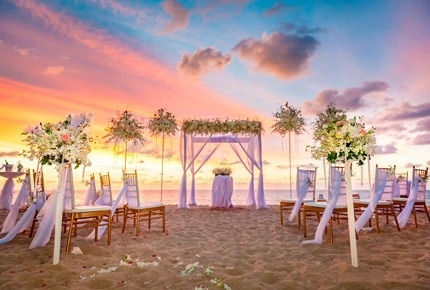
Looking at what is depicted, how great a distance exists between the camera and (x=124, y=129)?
10.9 metres

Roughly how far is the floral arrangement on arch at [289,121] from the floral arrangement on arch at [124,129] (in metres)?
5.51

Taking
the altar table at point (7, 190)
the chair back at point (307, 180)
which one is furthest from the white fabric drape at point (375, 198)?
the altar table at point (7, 190)

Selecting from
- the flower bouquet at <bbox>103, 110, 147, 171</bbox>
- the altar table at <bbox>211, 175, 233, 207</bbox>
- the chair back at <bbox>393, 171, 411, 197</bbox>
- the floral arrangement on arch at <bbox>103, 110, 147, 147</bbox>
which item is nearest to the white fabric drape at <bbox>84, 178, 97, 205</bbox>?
the flower bouquet at <bbox>103, 110, 147, 171</bbox>

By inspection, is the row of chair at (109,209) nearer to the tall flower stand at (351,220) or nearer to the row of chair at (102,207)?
the row of chair at (102,207)

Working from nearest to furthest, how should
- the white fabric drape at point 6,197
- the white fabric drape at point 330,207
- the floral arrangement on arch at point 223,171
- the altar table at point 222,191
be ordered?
1. the white fabric drape at point 330,207
2. the white fabric drape at point 6,197
3. the altar table at point 222,191
4. the floral arrangement on arch at point 223,171

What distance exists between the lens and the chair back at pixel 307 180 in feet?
22.0

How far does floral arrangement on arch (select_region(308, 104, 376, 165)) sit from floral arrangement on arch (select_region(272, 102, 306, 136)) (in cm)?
→ 795

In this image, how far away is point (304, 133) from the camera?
38.1 feet

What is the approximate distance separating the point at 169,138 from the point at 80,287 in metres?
8.74

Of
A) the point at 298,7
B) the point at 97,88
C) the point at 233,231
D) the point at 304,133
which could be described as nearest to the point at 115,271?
the point at 233,231

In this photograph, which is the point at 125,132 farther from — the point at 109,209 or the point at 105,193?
the point at 109,209

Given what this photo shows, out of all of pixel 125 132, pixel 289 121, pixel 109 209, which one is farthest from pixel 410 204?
pixel 125 132

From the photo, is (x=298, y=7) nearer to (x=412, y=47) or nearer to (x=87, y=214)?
(x=412, y=47)

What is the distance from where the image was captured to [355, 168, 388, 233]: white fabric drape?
539 cm
